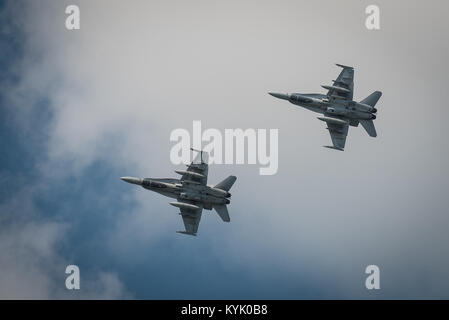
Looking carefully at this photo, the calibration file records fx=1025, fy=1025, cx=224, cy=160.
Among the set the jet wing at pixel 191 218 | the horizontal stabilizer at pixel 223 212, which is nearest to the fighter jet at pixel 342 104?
the horizontal stabilizer at pixel 223 212

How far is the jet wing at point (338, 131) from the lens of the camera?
98.5m

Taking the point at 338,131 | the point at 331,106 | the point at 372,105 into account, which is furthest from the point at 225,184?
the point at 372,105

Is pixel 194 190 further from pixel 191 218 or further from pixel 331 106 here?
pixel 331 106

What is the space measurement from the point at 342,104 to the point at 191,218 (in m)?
18.1

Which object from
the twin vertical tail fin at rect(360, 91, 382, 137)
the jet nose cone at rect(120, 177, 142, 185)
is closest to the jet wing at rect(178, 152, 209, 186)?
the jet nose cone at rect(120, 177, 142, 185)

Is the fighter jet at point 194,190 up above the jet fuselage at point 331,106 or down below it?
below

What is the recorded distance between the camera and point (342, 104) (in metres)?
98.2

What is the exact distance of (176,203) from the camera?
95.0m

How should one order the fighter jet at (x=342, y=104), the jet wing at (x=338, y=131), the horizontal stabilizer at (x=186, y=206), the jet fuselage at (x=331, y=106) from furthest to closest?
the jet wing at (x=338, y=131)
the fighter jet at (x=342, y=104)
the jet fuselage at (x=331, y=106)
the horizontal stabilizer at (x=186, y=206)

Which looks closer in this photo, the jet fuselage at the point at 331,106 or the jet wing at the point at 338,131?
the jet fuselage at the point at 331,106

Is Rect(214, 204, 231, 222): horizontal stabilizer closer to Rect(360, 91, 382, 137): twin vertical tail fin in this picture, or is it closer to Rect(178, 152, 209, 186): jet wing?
Rect(178, 152, 209, 186): jet wing

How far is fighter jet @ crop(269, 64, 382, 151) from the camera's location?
9781cm

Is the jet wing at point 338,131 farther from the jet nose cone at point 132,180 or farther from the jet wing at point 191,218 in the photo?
the jet nose cone at point 132,180
